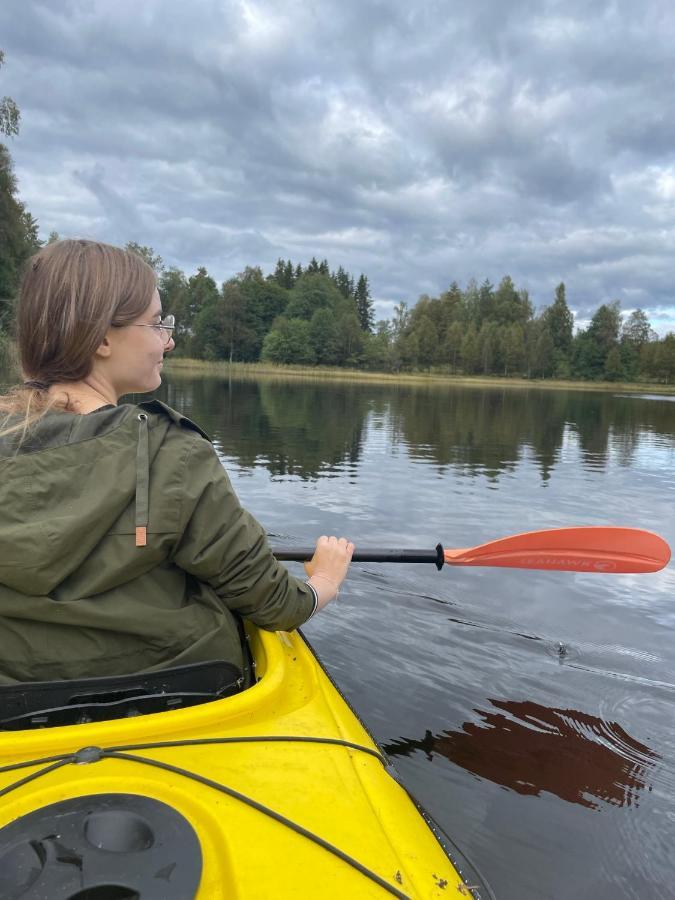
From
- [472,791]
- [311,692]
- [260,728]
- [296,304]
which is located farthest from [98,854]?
[296,304]

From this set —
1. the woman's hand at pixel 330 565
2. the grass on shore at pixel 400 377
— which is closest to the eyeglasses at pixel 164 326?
the woman's hand at pixel 330 565

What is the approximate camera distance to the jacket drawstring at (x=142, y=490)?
1.68 m

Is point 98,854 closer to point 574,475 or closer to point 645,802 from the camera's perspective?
point 645,802

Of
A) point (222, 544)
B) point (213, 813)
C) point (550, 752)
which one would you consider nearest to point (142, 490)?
point (222, 544)

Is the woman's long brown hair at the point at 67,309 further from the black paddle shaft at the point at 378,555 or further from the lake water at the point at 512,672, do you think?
the lake water at the point at 512,672

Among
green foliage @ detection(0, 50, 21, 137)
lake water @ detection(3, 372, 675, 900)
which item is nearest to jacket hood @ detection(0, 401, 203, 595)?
lake water @ detection(3, 372, 675, 900)

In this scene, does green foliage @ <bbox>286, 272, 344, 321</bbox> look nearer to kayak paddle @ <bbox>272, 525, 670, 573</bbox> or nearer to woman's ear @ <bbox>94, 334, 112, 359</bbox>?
kayak paddle @ <bbox>272, 525, 670, 573</bbox>

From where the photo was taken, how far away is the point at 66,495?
5.44ft

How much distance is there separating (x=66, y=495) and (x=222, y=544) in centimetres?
44

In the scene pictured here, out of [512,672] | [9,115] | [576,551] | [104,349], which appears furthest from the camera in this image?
[9,115]

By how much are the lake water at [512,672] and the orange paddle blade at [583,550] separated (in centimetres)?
89

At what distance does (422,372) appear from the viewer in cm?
9012

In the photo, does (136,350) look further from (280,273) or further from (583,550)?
(280,273)

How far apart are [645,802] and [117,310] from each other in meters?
3.36
